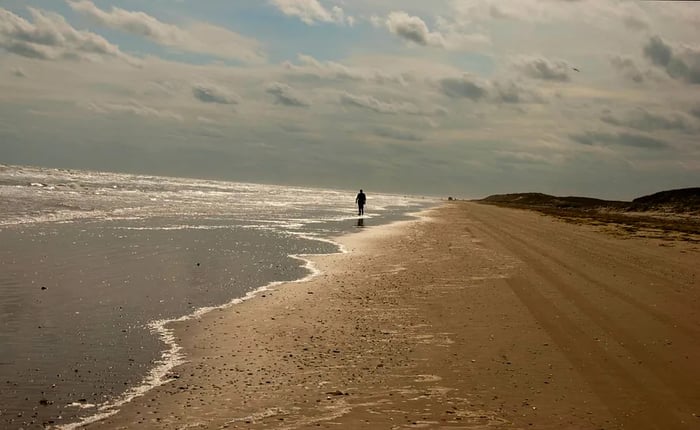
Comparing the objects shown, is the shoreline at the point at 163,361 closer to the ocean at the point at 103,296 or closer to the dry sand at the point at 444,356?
the ocean at the point at 103,296

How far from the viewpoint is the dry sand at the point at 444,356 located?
24.7 feet

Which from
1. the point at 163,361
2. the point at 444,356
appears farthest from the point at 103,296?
the point at 444,356

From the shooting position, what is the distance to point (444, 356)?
10164 mm

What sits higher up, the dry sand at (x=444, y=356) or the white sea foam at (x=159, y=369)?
the dry sand at (x=444, y=356)

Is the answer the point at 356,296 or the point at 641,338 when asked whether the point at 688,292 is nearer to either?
the point at 641,338

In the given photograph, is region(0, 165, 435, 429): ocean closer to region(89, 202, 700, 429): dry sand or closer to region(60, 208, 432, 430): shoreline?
region(60, 208, 432, 430): shoreline

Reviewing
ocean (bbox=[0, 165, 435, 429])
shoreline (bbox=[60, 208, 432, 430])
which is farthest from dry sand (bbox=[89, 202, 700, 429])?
ocean (bbox=[0, 165, 435, 429])

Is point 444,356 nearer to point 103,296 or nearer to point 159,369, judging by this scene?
point 159,369

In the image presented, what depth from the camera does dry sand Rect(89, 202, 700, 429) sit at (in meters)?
7.52

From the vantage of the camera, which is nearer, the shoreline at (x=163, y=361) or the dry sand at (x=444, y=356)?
the shoreline at (x=163, y=361)

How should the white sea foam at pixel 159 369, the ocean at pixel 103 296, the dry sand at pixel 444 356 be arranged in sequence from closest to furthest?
1. the white sea foam at pixel 159 369
2. the dry sand at pixel 444 356
3. the ocean at pixel 103 296

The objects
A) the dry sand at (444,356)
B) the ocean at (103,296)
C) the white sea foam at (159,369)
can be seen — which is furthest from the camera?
the ocean at (103,296)

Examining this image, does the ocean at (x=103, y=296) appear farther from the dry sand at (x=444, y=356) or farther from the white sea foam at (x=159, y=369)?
the dry sand at (x=444, y=356)

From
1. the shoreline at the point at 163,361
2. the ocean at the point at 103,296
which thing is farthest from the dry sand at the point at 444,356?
the ocean at the point at 103,296
